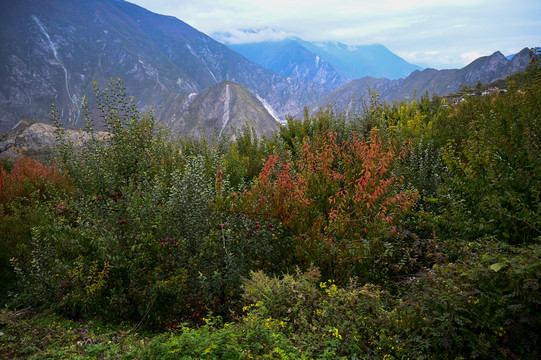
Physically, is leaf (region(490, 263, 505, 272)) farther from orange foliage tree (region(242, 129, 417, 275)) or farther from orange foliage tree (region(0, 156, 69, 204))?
orange foliage tree (region(0, 156, 69, 204))

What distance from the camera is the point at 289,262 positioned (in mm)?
4965

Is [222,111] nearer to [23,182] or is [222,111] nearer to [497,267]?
[23,182]

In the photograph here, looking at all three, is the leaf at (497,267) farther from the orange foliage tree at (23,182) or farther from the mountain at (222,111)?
the mountain at (222,111)

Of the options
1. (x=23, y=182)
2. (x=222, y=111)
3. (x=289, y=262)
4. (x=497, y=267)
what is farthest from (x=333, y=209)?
(x=222, y=111)

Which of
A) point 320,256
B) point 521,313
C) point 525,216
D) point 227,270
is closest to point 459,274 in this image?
point 521,313

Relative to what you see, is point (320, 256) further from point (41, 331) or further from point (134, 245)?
point (41, 331)

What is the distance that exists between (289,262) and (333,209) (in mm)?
1143

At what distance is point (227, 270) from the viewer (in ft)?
15.5

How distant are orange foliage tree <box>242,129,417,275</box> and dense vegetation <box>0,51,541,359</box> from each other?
0.03m

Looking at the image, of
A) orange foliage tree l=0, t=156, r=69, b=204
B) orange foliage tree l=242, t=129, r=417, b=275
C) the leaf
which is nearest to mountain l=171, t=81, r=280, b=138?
orange foliage tree l=0, t=156, r=69, b=204

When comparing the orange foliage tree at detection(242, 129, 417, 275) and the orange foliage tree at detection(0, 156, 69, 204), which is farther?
the orange foliage tree at detection(0, 156, 69, 204)

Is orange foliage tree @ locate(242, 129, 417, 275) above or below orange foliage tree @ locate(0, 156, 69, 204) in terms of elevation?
above

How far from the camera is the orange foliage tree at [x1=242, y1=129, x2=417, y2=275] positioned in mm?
4469

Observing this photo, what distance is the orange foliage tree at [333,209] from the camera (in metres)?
4.47
